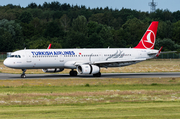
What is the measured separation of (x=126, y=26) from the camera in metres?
176

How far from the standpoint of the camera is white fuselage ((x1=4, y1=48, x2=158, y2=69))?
41.7 metres

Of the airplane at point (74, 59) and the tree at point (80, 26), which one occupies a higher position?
the tree at point (80, 26)

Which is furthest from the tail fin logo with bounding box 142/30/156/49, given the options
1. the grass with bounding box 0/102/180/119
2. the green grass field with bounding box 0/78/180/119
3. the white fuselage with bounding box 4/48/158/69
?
the grass with bounding box 0/102/180/119

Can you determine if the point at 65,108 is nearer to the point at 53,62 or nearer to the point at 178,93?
the point at 178,93

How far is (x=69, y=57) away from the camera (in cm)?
4447

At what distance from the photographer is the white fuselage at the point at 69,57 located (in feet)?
137

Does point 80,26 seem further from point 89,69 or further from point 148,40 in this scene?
point 89,69

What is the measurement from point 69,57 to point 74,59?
76cm

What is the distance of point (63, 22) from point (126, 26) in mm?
40337

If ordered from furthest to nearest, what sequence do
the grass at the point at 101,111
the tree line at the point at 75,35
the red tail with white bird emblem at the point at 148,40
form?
the tree line at the point at 75,35 < the red tail with white bird emblem at the point at 148,40 < the grass at the point at 101,111

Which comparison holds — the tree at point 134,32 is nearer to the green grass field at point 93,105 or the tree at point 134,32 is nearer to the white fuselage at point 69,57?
the white fuselage at point 69,57

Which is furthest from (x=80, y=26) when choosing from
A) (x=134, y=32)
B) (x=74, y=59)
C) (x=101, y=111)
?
(x=101, y=111)

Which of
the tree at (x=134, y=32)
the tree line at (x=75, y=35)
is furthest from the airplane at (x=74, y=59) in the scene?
the tree at (x=134, y=32)

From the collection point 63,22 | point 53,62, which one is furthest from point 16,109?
point 63,22
